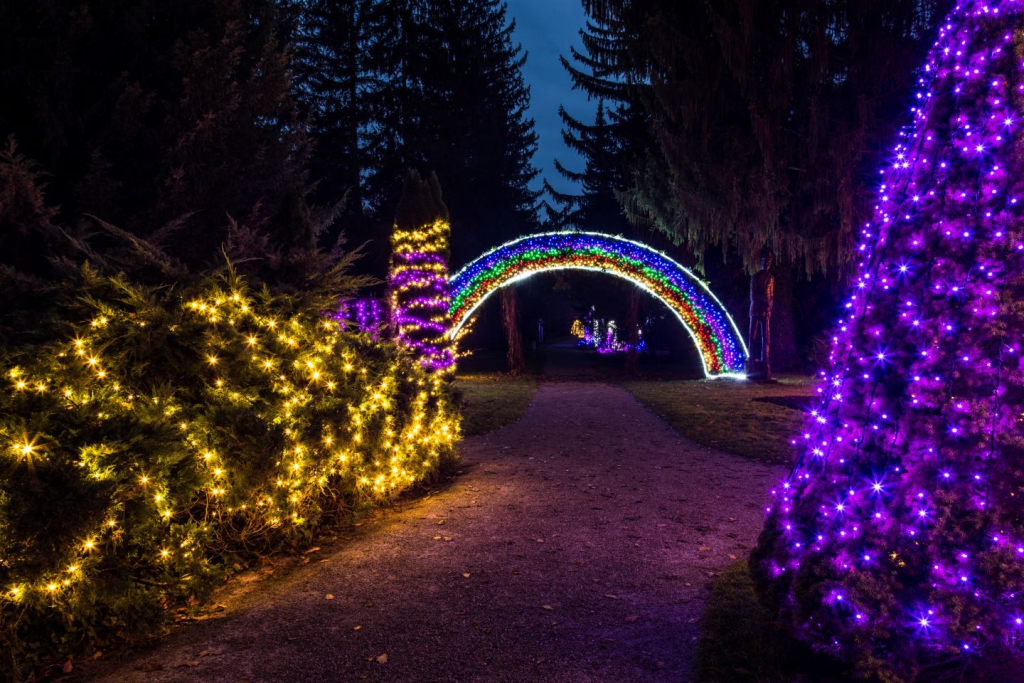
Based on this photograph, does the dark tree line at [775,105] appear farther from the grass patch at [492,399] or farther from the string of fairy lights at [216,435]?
the string of fairy lights at [216,435]

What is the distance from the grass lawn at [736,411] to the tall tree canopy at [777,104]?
10.7 ft

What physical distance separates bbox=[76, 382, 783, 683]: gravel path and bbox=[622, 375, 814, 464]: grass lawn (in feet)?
5.30

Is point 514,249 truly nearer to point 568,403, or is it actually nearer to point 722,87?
point 568,403

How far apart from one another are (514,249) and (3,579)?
574 inches

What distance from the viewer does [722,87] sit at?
15.3 metres

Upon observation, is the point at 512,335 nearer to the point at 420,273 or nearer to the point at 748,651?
the point at 420,273

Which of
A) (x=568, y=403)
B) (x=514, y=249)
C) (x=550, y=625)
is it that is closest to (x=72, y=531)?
(x=550, y=625)

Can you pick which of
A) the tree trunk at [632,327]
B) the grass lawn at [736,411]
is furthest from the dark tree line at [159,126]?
the tree trunk at [632,327]

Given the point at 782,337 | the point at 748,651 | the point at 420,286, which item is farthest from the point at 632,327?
the point at 748,651

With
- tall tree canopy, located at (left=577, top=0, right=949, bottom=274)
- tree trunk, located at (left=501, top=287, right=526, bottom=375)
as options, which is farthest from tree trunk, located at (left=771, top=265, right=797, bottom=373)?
tree trunk, located at (left=501, top=287, right=526, bottom=375)

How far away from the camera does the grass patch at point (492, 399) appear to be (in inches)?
404

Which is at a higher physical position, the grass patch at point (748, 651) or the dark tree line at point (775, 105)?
the dark tree line at point (775, 105)

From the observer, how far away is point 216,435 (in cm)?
391

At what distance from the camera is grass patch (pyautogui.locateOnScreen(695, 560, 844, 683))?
9.16 feet
